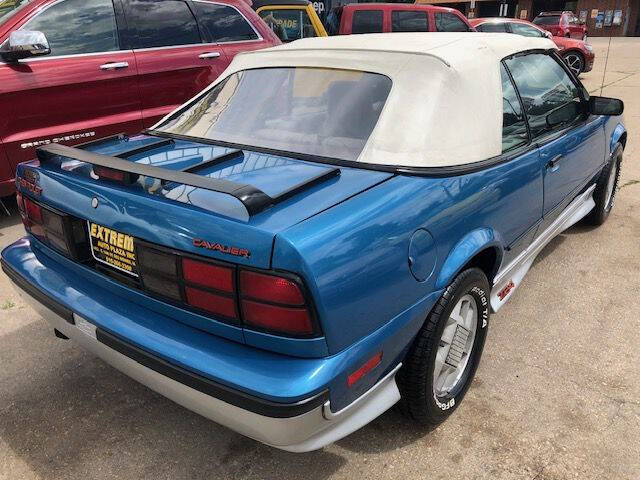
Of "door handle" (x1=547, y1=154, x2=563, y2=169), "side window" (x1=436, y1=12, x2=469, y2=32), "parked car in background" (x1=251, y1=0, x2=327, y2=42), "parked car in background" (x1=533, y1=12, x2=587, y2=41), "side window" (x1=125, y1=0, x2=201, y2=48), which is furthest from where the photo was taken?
"parked car in background" (x1=533, y1=12, x2=587, y2=41)

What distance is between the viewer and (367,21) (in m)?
9.80

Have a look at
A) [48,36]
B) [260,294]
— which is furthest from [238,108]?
[48,36]

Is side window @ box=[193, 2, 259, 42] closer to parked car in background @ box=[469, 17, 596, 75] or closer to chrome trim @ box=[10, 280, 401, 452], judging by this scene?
chrome trim @ box=[10, 280, 401, 452]

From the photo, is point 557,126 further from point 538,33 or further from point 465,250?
point 538,33

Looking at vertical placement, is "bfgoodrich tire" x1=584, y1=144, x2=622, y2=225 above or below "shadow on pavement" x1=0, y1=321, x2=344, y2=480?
above

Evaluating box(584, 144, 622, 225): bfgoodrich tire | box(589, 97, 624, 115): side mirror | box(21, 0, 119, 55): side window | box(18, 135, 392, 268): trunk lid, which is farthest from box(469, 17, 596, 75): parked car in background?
box(18, 135, 392, 268): trunk lid

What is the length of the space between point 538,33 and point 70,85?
1159cm

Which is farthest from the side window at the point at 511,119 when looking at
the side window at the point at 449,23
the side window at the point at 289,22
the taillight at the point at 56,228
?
the side window at the point at 449,23

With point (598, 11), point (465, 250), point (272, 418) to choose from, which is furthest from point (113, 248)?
point (598, 11)

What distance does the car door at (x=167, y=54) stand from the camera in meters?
4.81

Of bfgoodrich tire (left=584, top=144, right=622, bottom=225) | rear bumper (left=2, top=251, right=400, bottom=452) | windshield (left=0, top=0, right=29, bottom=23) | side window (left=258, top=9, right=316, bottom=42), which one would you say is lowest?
bfgoodrich tire (left=584, top=144, right=622, bottom=225)

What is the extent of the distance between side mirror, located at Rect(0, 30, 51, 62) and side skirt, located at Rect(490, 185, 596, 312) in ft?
11.7

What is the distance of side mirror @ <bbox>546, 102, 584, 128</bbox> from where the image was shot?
3.05 m

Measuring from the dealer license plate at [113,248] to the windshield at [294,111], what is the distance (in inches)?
29.9
